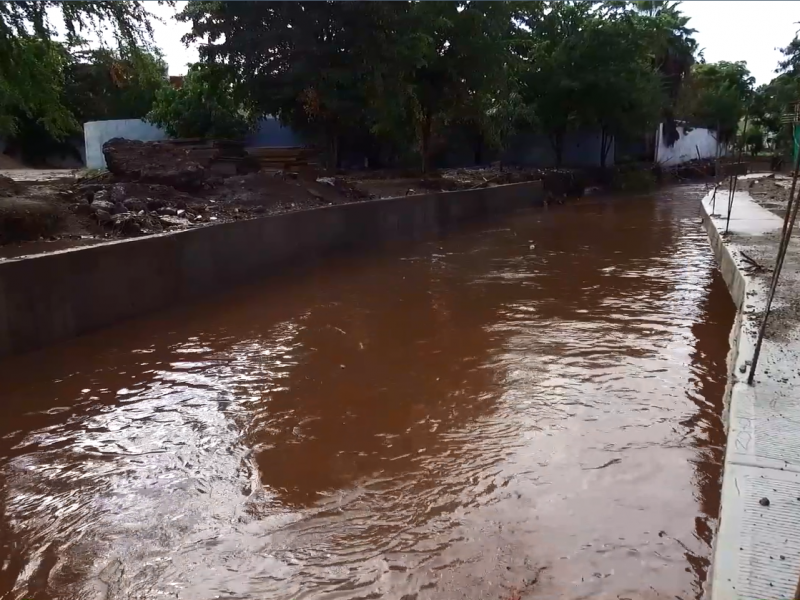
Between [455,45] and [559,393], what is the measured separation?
13984mm

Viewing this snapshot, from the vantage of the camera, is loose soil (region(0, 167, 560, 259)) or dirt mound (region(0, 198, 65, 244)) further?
loose soil (region(0, 167, 560, 259))

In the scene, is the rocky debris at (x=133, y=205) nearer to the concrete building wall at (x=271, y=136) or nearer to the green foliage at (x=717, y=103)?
the concrete building wall at (x=271, y=136)

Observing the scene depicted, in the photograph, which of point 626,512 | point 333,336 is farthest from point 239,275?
point 626,512

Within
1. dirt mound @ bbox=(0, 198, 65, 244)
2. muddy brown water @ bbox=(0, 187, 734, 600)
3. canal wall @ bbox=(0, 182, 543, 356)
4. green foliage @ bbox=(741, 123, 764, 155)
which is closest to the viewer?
muddy brown water @ bbox=(0, 187, 734, 600)

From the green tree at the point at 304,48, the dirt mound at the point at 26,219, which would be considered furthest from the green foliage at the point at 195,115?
the dirt mound at the point at 26,219

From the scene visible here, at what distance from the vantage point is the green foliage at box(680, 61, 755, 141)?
4041 centimetres

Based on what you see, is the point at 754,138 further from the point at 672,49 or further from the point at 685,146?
the point at 672,49

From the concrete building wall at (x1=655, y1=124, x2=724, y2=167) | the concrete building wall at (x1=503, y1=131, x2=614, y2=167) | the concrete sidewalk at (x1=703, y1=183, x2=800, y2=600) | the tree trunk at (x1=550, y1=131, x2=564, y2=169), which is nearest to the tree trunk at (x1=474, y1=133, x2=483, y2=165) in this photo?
the concrete building wall at (x1=503, y1=131, x2=614, y2=167)

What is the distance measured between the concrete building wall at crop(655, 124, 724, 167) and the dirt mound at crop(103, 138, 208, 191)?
1120 inches

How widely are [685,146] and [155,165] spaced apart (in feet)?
123

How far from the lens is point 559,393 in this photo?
20.4ft

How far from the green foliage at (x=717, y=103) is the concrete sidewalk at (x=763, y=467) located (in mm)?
37351

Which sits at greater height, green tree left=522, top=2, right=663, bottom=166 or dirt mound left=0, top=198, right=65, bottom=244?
green tree left=522, top=2, right=663, bottom=166

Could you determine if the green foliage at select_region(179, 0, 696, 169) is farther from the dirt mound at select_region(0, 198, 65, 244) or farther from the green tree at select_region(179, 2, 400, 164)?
the dirt mound at select_region(0, 198, 65, 244)
